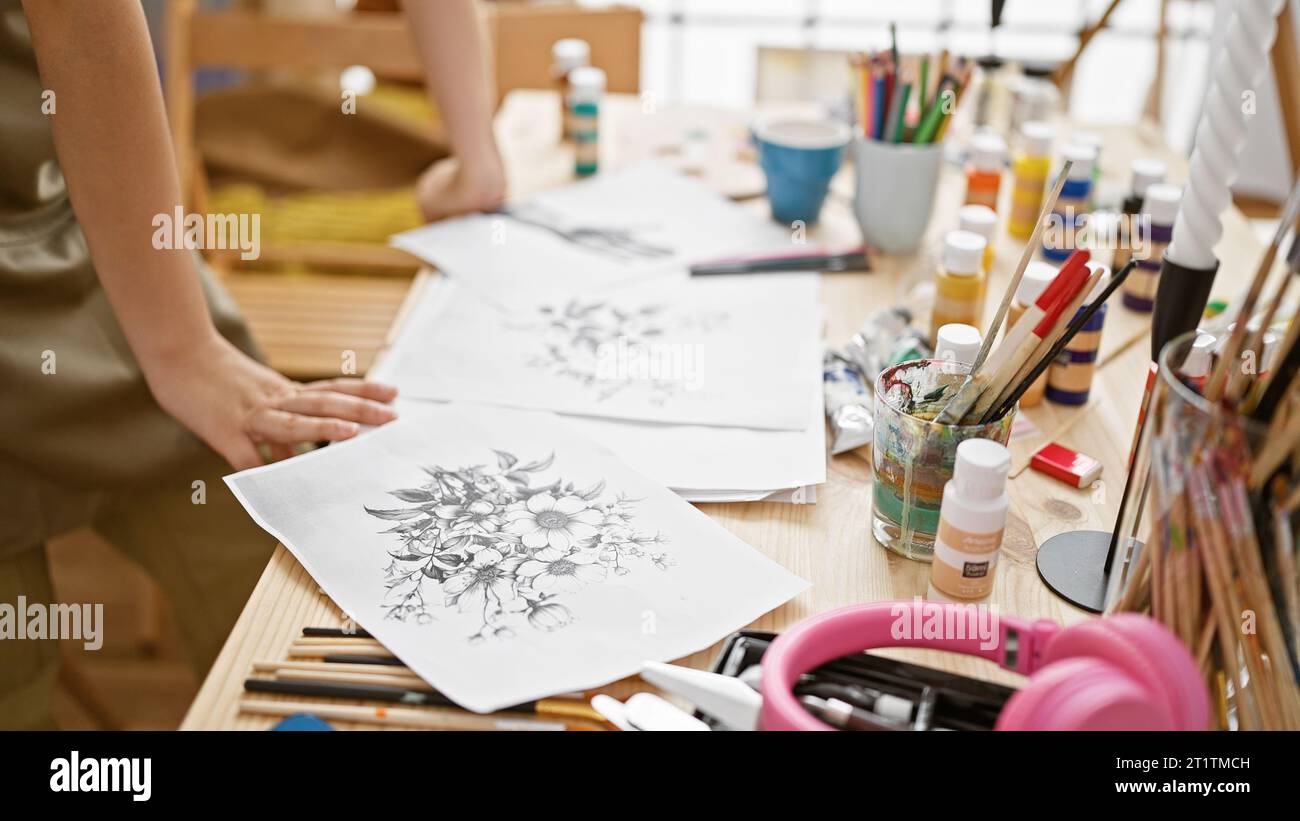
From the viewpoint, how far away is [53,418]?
0.93m

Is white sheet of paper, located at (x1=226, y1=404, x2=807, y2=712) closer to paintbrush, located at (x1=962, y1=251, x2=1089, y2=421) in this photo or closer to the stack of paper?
the stack of paper

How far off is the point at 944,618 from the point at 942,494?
0.39 feet

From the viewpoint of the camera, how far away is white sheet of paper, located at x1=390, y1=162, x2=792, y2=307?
1113mm

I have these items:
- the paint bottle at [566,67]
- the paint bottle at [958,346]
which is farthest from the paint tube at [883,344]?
the paint bottle at [566,67]

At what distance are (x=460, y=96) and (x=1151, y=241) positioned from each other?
2.44 feet

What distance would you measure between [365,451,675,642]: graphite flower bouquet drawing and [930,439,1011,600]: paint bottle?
0.57ft

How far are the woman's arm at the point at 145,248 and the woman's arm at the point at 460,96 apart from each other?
1.38 ft

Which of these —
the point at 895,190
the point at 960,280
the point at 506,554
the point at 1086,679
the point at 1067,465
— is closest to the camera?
the point at 1086,679

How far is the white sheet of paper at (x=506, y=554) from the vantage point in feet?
2.01

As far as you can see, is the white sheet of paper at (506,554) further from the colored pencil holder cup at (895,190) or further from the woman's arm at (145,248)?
the colored pencil holder cup at (895,190)

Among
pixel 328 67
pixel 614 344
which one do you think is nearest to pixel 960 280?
pixel 614 344

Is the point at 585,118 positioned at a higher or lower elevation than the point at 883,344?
higher

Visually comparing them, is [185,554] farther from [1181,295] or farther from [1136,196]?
[1136,196]

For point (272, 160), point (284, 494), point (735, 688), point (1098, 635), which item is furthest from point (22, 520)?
point (272, 160)
